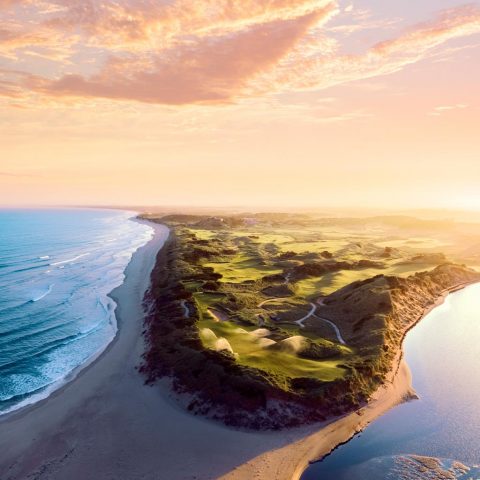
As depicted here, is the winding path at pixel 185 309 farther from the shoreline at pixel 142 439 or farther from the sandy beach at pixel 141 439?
the sandy beach at pixel 141 439

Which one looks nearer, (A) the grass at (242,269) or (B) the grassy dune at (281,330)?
(B) the grassy dune at (281,330)

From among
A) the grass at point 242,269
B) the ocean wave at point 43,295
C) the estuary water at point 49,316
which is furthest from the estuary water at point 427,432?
the ocean wave at point 43,295

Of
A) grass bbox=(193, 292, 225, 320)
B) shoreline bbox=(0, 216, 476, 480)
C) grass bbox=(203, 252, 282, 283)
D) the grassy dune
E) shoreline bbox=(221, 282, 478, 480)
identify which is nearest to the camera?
shoreline bbox=(0, 216, 476, 480)

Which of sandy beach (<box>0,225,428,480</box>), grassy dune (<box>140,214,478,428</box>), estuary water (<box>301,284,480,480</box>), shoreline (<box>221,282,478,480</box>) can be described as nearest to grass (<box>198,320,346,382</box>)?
grassy dune (<box>140,214,478,428</box>)

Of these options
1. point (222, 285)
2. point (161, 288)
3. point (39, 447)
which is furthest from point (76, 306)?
point (39, 447)

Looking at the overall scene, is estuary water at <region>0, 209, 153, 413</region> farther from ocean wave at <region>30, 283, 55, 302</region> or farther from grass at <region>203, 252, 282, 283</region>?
grass at <region>203, 252, 282, 283</region>

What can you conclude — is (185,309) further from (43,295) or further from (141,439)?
(43,295)
